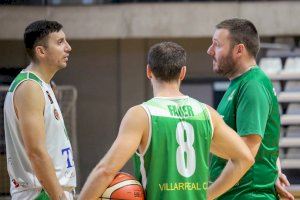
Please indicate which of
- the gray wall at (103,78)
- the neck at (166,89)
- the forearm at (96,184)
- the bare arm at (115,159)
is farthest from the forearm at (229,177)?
the gray wall at (103,78)

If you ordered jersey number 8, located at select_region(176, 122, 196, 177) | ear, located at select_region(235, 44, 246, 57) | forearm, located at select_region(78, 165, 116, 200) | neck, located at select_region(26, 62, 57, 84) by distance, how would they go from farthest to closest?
ear, located at select_region(235, 44, 246, 57)
neck, located at select_region(26, 62, 57, 84)
jersey number 8, located at select_region(176, 122, 196, 177)
forearm, located at select_region(78, 165, 116, 200)

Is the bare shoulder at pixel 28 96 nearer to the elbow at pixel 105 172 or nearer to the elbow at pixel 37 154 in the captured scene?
the elbow at pixel 37 154

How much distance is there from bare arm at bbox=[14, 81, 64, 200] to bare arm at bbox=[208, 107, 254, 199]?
0.82m

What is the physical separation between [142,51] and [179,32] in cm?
108

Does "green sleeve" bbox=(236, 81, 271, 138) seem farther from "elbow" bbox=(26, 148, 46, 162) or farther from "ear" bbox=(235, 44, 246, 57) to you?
"elbow" bbox=(26, 148, 46, 162)

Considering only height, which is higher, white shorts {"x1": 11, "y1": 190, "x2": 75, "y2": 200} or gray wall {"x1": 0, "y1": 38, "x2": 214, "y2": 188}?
white shorts {"x1": 11, "y1": 190, "x2": 75, "y2": 200}

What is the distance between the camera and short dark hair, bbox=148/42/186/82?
11.4 ft

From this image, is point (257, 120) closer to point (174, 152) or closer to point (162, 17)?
point (174, 152)

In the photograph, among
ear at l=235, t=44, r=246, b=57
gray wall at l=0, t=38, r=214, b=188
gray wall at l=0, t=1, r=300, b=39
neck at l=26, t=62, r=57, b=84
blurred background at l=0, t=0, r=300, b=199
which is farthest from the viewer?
gray wall at l=0, t=38, r=214, b=188

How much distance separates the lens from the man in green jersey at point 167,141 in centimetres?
335

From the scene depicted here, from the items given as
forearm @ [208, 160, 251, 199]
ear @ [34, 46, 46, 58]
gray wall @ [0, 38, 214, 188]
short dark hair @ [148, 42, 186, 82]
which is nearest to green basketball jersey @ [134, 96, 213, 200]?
short dark hair @ [148, 42, 186, 82]

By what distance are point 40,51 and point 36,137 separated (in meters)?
0.56

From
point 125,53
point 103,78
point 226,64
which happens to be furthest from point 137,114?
point 103,78

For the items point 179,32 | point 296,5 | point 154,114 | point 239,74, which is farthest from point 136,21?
point 154,114
